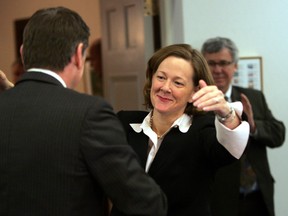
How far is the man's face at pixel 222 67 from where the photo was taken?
2348 mm

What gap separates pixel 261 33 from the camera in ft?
8.80

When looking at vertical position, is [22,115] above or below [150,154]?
above

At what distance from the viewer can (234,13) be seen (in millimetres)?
2602

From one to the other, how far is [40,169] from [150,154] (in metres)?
0.52

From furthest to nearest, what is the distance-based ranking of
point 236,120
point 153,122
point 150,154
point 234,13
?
point 234,13, point 153,122, point 150,154, point 236,120

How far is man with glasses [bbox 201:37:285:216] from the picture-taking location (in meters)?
2.12

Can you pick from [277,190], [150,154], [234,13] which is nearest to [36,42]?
[150,154]

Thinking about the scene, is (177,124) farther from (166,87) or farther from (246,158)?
(246,158)

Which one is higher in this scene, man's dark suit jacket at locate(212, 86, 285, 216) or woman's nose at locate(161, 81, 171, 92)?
woman's nose at locate(161, 81, 171, 92)

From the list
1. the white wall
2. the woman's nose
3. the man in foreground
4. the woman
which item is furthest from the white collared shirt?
the white wall

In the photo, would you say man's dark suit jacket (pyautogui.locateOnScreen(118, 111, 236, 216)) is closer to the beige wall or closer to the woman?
the woman

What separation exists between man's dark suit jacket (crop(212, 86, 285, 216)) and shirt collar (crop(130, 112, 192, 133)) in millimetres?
667

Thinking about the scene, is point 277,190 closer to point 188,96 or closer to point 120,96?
point 120,96

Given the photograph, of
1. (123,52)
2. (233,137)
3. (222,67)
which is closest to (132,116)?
(233,137)
